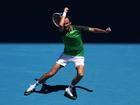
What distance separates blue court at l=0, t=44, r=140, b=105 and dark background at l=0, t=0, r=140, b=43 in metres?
0.57

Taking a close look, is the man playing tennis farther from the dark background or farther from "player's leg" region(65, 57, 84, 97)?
the dark background

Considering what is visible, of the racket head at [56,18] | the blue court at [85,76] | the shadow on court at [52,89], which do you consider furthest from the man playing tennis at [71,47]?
the blue court at [85,76]

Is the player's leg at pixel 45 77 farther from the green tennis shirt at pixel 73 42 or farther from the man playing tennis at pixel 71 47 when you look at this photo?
the green tennis shirt at pixel 73 42

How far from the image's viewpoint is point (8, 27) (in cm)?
1321

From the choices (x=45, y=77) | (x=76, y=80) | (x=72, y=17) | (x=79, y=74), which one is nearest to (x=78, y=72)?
(x=79, y=74)

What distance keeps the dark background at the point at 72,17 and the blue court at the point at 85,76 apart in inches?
22.4

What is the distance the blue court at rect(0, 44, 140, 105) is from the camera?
8.66 metres

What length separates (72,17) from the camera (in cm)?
1348

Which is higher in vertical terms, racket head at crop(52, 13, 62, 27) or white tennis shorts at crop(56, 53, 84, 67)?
racket head at crop(52, 13, 62, 27)

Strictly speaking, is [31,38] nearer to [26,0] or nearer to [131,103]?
[26,0]

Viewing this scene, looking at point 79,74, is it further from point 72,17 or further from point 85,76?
point 72,17

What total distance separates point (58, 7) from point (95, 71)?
4414 millimetres

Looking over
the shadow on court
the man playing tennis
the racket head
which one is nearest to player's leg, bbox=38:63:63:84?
the man playing tennis

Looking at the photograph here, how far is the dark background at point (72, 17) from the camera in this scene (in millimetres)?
12445
